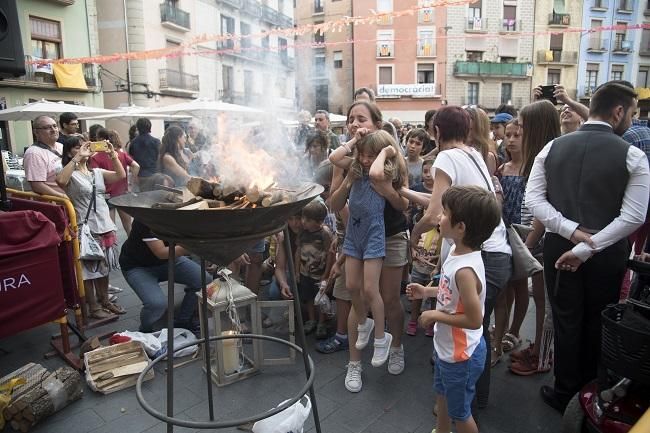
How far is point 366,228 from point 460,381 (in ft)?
4.19

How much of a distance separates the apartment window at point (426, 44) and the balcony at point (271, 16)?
29003mm

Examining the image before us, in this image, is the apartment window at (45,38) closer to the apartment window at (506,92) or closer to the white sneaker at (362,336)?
the white sneaker at (362,336)

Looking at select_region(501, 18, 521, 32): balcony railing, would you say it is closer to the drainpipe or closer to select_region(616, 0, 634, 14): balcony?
select_region(616, 0, 634, 14): balcony

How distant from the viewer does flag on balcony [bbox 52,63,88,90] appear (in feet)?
59.3

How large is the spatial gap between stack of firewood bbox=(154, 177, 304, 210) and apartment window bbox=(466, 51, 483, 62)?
37.4 metres

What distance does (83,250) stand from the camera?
4160 mm

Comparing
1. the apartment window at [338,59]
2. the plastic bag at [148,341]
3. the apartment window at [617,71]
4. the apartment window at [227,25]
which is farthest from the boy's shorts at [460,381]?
the apartment window at [617,71]

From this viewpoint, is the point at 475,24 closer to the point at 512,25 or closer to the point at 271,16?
the point at 512,25

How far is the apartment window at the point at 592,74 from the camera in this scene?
36906mm

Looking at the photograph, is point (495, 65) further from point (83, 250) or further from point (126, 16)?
point (83, 250)

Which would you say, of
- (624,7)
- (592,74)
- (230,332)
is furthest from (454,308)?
(624,7)

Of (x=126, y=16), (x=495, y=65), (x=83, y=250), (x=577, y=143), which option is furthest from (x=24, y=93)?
(x=495, y=65)

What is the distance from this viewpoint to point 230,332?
131 inches

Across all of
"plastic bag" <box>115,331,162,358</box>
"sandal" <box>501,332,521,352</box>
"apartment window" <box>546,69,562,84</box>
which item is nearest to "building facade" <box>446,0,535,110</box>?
"apartment window" <box>546,69,562,84</box>
